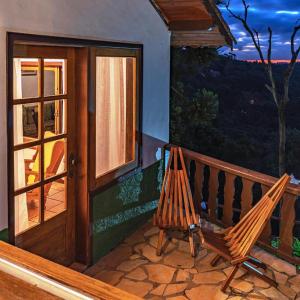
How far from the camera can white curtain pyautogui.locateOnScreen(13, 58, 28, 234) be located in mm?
3377

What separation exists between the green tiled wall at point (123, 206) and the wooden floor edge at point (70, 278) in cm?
282

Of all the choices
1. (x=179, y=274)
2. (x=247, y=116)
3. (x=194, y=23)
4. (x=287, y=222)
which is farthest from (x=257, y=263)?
(x=247, y=116)

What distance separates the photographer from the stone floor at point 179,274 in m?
3.98

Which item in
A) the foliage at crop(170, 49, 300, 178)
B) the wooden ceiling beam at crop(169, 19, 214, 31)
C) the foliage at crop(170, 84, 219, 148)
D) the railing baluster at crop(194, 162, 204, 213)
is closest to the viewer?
the railing baluster at crop(194, 162, 204, 213)

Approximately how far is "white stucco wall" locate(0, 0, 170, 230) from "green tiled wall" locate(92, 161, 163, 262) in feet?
1.84

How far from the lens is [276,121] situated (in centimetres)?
1595

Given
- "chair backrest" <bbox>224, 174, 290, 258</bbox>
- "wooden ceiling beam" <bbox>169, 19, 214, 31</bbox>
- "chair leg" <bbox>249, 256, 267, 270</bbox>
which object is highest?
"wooden ceiling beam" <bbox>169, 19, 214, 31</bbox>

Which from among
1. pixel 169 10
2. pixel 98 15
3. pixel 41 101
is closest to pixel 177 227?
pixel 41 101

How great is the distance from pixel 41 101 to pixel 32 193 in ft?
2.38

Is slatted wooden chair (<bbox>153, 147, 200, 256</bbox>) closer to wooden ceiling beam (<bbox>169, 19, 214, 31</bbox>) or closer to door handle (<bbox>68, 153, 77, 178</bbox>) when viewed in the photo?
door handle (<bbox>68, 153, 77, 178</bbox>)

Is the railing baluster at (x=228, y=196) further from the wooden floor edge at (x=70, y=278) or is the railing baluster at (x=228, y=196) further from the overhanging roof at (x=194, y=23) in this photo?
the wooden floor edge at (x=70, y=278)

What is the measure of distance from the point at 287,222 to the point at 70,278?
3417 mm

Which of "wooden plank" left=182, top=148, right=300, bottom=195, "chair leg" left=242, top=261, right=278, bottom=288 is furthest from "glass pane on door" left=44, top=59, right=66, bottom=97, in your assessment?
"chair leg" left=242, top=261, right=278, bottom=288

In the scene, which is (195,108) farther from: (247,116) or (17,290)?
(17,290)
